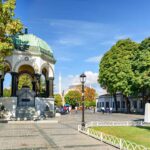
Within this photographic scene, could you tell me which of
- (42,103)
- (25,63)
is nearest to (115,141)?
(42,103)

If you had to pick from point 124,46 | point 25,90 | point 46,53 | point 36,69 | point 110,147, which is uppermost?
point 124,46

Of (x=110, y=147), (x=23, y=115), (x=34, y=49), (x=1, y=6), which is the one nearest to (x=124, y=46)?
(x=34, y=49)

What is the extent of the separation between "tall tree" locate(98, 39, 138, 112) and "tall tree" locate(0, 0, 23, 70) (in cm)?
2750

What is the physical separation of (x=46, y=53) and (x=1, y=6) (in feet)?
54.2

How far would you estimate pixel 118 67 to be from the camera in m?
56.6

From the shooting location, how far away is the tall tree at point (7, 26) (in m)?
27.8

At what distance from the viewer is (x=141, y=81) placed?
38031 millimetres

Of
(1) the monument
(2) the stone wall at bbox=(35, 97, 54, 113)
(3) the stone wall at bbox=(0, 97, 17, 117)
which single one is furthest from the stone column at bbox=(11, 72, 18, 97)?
(2) the stone wall at bbox=(35, 97, 54, 113)

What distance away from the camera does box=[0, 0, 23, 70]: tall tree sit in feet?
91.1

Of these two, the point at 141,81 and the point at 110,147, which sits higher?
the point at 141,81

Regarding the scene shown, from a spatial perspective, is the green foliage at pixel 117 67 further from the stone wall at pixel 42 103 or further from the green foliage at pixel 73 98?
the green foliage at pixel 73 98

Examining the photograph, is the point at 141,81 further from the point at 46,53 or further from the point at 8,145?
the point at 8,145

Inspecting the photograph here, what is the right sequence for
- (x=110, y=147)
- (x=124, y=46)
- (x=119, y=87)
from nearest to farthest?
1. (x=110, y=147)
2. (x=119, y=87)
3. (x=124, y=46)

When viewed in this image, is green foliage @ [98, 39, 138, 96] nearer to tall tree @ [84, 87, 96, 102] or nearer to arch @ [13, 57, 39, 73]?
arch @ [13, 57, 39, 73]
